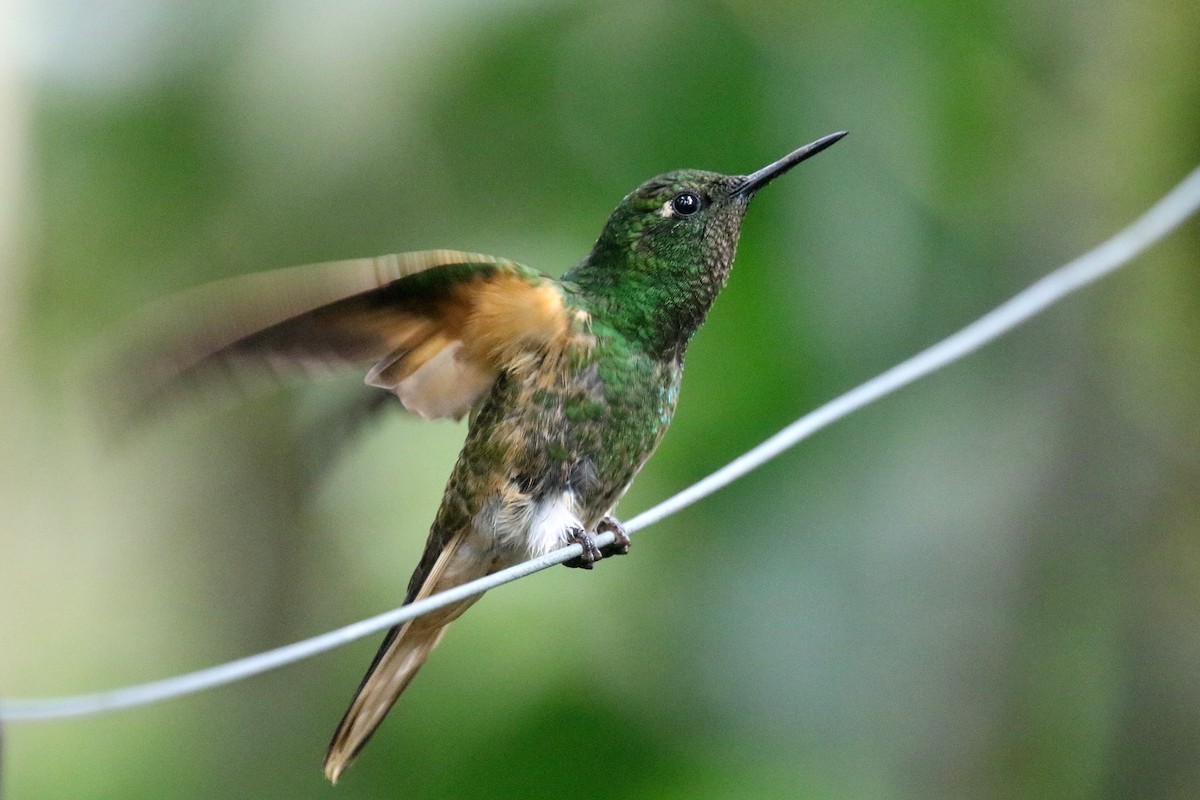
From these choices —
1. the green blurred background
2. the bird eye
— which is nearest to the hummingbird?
the bird eye

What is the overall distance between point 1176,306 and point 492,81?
5.75ft

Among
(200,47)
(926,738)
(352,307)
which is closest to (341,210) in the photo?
(200,47)

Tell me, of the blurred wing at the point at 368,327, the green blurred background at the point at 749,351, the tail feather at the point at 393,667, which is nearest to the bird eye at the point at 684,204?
the blurred wing at the point at 368,327

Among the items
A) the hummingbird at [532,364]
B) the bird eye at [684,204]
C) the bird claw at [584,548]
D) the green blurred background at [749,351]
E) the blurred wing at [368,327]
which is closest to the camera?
the blurred wing at [368,327]

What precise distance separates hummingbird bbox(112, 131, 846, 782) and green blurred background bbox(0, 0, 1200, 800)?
0.56 m

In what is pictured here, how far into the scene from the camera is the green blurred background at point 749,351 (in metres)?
2.79

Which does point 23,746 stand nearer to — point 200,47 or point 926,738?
point 200,47

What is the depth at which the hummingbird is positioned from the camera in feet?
6.05

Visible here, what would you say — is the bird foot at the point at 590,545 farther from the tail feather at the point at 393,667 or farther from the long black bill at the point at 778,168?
the long black bill at the point at 778,168

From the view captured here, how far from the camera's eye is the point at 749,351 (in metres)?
2.76

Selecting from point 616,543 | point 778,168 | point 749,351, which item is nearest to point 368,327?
point 616,543

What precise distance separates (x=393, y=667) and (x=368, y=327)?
63 cm

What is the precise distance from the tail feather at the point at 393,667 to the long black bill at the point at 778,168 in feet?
2.63

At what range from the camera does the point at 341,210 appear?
3.42 m
